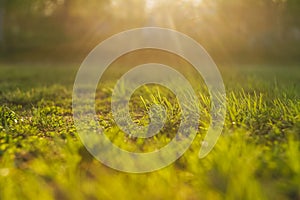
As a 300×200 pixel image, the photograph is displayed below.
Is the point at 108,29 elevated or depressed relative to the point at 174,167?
elevated

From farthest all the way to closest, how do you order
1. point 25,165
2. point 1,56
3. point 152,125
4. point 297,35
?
point 297,35 < point 1,56 < point 152,125 < point 25,165

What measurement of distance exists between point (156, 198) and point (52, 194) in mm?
542

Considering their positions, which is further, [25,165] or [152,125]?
[152,125]

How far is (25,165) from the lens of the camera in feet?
7.08

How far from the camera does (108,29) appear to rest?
19297 millimetres

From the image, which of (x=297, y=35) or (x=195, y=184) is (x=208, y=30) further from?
(x=195, y=184)

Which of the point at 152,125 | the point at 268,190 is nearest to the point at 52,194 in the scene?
the point at 268,190

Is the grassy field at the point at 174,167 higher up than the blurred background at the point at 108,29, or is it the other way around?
the blurred background at the point at 108,29

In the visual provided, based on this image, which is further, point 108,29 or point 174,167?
point 108,29

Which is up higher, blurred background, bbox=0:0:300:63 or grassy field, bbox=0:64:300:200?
blurred background, bbox=0:0:300:63

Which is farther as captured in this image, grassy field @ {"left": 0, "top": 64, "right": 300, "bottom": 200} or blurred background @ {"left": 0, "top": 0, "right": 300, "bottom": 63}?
blurred background @ {"left": 0, "top": 0, "right": 300, "bottom": 63}

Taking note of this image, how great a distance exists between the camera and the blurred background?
56.3ft

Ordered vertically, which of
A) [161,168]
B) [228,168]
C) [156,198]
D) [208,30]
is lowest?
[156,198]

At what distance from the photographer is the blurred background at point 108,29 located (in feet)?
56.3
